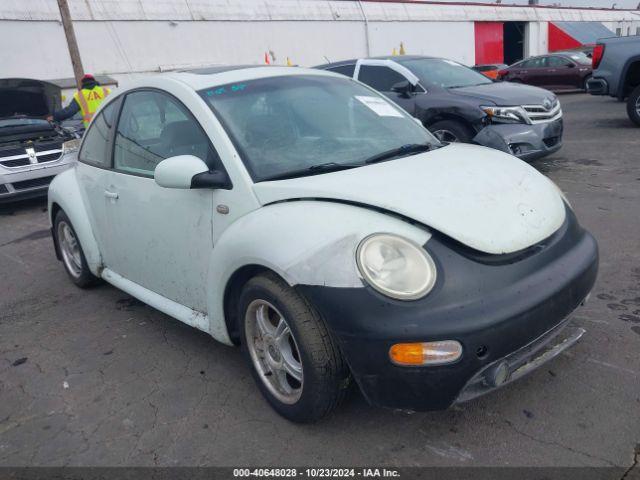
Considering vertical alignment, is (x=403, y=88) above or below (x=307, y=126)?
below

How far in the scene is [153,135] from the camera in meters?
3.55

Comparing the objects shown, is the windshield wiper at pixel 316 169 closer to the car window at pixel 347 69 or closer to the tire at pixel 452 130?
the tire at pixel 452 130

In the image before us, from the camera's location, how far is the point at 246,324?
9.21ft

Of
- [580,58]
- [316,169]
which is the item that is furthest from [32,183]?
[580,58]

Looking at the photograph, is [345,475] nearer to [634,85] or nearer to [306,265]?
[306,265]

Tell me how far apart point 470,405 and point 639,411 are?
29.0 inches

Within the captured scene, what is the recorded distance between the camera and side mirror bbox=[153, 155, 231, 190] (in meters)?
2.86

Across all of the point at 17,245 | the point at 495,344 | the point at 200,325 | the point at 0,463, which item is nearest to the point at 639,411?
the point at 495,344

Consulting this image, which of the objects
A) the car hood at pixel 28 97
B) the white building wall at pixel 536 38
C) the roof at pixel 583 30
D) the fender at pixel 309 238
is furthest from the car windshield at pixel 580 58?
the roof at pixel 583 30

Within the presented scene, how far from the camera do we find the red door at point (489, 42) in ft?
114

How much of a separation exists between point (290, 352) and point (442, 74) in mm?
6373

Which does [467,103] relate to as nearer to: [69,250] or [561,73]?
[69,250]

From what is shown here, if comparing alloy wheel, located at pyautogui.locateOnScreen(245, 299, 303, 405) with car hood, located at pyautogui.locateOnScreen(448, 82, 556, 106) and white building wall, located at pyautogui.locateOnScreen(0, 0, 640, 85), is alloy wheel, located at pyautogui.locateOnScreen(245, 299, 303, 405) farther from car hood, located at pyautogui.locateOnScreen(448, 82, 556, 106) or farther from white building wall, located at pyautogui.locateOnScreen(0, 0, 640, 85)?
white building wall, located at pyautogui.locateOnScreen(0, 0, 640, 85)

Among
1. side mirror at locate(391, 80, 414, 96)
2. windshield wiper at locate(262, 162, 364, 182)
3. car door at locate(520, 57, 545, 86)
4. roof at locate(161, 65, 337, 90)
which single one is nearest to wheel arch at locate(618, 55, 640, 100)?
side mirror at locate(391, 80, 414, 96)
